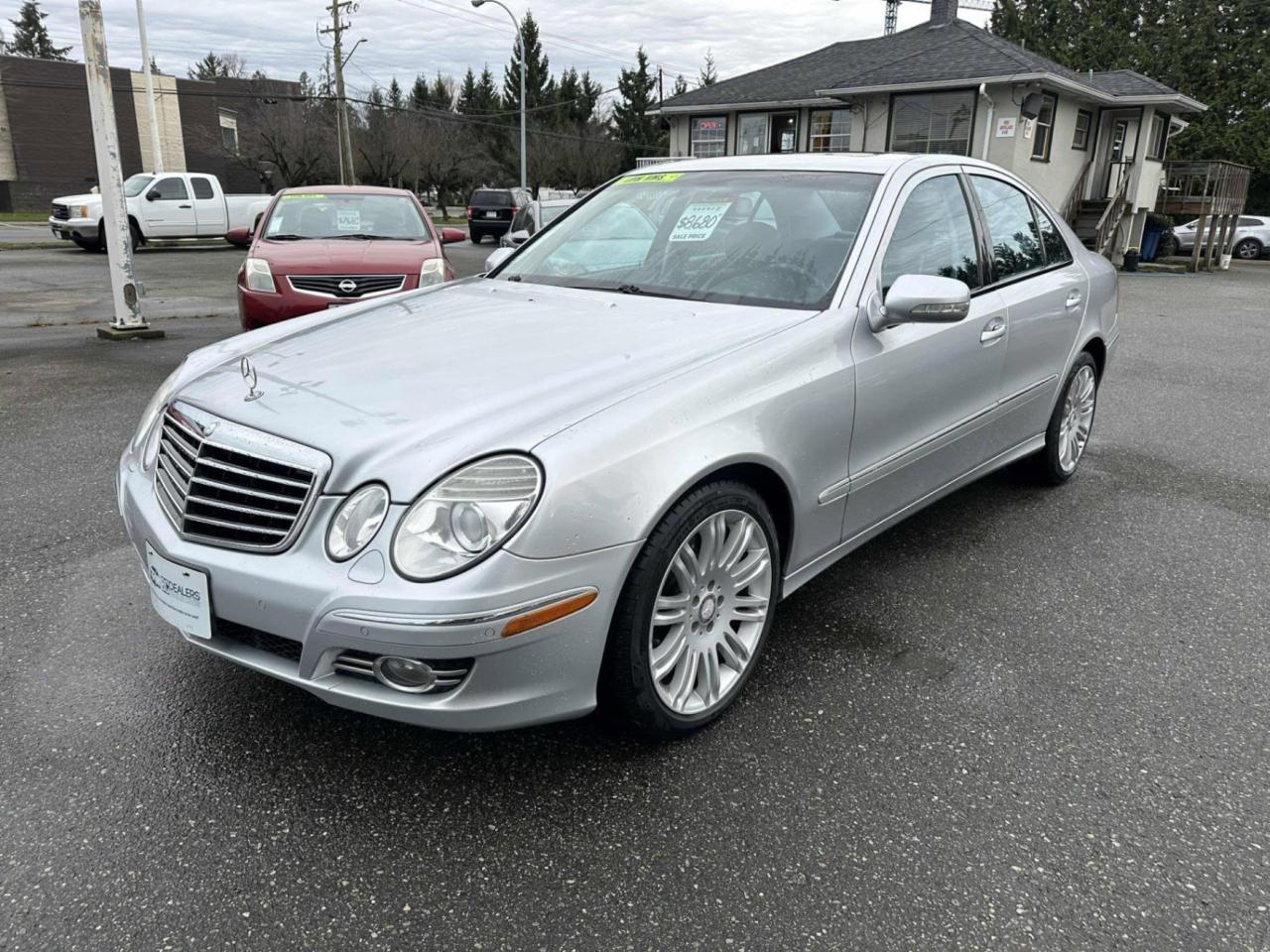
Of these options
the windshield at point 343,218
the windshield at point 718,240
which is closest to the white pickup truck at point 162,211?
the windshield at point 343,218

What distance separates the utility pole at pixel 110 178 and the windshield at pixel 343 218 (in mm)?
1383

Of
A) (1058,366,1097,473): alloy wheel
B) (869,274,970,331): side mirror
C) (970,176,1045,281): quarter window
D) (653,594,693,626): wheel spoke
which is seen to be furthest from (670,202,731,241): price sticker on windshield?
(1058,366,1097,473): alloy wheel

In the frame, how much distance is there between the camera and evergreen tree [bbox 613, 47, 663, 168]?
6028 centimetres

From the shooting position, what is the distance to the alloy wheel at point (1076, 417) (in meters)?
4.67

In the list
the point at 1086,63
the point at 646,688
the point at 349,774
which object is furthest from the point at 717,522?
the point at 1086,63

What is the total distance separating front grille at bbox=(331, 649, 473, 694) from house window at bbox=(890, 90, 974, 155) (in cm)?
2186

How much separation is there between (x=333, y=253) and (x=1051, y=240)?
19.5 ft

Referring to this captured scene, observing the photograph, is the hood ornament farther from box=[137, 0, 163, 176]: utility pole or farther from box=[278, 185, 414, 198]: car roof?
box=[137, 0, 163, 176]: utility pole

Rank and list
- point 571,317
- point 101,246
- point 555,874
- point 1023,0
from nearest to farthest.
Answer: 1. point 555,874
2. point 571,317
3. point 101,246
4. point 1023,0

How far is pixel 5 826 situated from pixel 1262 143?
41168 mm

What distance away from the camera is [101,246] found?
22.5 m

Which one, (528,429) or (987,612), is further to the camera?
(987,612)

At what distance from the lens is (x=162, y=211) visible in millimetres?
23109

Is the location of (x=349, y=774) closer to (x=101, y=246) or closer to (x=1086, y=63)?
(x=101, y=246)
